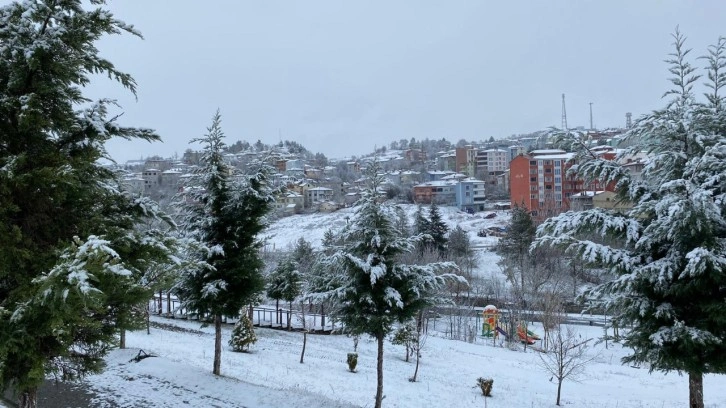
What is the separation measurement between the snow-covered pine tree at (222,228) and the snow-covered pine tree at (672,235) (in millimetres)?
8235

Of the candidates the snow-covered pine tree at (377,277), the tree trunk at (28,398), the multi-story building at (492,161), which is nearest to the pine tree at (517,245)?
the snow-covered pine tree at (377,277)

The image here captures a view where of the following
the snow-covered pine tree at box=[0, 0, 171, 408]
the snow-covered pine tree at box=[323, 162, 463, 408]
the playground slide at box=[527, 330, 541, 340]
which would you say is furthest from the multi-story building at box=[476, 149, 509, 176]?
the snow-covered pine tree at box=[0, 0, 171, 408]

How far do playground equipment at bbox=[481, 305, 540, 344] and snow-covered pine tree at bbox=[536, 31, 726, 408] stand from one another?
25.5 m

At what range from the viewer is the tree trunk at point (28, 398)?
6.04m

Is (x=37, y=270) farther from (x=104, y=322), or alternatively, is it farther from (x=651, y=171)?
(x=651, y=171)

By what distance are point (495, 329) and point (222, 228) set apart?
24244mm

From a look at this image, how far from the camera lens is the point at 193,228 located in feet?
45.0

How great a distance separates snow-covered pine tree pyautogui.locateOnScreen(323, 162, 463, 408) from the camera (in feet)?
36.5

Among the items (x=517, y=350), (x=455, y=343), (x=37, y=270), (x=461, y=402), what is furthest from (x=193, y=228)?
(x=517, y=350)

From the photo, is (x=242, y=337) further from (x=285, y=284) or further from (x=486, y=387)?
(x=285, y=284)

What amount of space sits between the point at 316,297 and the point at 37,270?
6.70 metres

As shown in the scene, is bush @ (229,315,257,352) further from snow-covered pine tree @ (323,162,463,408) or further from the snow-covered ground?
snow-covered pine tree @ (323,162,463,408)

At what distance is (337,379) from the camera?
17.4 meters

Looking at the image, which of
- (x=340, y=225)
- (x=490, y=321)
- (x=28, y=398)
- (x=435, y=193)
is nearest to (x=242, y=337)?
(x=28, y=398)
